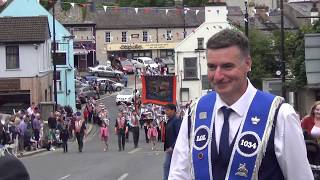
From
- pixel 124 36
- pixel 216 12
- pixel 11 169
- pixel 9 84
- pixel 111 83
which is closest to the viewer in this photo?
pixel 11 169

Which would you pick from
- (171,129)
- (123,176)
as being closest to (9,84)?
(123,176)

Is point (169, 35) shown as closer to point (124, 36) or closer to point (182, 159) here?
point (124, 36)

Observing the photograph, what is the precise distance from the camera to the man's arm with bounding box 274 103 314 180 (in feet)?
13.9

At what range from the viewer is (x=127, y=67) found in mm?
87625

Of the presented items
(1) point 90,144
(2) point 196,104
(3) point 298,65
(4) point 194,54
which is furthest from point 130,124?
(2) point 196,104

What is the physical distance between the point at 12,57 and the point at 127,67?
130 ft

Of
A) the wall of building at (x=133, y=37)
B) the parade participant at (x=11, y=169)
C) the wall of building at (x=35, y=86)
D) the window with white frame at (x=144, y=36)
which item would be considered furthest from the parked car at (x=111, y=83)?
the parade participant at (x=11, y=169)

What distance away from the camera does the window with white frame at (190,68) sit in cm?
6125

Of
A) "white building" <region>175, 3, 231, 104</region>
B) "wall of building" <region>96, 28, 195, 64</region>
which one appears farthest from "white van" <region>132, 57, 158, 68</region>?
"white building" <region>175, 3, 231, 104</region>

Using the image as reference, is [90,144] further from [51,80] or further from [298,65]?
[51,80]

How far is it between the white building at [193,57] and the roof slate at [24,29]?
1418 centimetres

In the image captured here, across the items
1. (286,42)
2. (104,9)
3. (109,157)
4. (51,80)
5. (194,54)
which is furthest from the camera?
(104,9)

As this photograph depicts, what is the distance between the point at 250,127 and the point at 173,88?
42041mm

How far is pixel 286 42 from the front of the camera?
150ft
